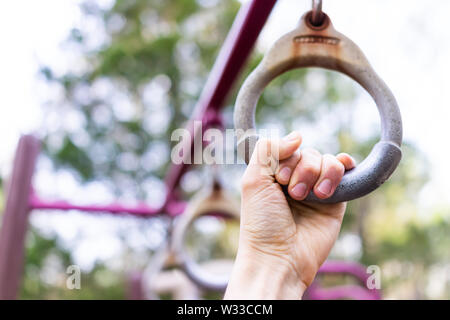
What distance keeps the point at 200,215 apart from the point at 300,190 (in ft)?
2.70

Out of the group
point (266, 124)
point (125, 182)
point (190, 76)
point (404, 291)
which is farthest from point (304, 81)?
point (404, 291)

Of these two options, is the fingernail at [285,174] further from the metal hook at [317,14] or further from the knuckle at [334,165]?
the metal hook at [317,14]

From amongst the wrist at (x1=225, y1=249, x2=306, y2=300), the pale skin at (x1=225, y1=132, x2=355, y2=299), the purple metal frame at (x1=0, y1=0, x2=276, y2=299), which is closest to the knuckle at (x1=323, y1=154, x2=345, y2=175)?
the pale skin at (x1=225, y1=132, x2=355, y2=299)

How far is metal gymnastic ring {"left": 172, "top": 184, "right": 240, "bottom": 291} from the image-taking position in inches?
45.7

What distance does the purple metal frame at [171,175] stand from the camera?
90 cm

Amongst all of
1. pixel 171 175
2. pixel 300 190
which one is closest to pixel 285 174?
pixel 300 190

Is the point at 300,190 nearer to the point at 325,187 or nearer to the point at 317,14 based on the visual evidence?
the point at 325,187

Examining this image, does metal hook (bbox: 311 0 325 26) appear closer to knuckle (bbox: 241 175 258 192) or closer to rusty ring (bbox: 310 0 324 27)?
rusty ring (bbox: 310 0 324 27)

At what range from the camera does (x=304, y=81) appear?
5.64 m

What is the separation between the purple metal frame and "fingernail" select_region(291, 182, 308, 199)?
1.38 ft

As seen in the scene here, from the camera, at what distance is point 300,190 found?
47 cm

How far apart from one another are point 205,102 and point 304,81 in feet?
15.0

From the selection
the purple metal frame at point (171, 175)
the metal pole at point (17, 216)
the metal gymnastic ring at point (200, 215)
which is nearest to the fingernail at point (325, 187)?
the purple metal frame at point (171, 175)

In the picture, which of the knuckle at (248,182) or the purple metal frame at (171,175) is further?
the purple metal frame at (171,175)
